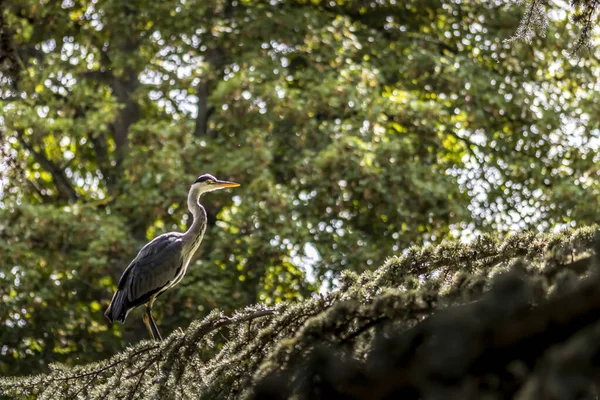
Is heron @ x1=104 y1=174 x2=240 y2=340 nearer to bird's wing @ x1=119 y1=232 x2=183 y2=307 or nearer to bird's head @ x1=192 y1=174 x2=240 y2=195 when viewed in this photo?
bird's wing @ x1=119 y1=232 x2=183 y2=307

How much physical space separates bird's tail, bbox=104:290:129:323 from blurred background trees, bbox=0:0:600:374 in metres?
2.54

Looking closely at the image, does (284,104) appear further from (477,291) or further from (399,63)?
(477,291)

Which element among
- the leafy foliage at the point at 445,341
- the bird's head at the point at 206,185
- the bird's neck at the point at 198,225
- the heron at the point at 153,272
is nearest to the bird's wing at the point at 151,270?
the heron at the point at 153,272

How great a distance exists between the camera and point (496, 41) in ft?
43.9

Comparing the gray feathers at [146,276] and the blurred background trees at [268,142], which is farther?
the blurred background trees at [268,142]

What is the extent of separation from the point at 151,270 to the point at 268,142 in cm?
384

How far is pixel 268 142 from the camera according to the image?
40.7ft

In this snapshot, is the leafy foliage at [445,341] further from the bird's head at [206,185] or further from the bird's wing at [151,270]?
the bird's head at [206,185]

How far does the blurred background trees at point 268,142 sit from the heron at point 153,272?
2.09 meters

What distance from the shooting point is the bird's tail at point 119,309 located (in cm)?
872

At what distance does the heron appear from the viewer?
886cm

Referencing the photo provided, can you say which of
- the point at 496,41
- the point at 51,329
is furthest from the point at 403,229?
the point at 51,329

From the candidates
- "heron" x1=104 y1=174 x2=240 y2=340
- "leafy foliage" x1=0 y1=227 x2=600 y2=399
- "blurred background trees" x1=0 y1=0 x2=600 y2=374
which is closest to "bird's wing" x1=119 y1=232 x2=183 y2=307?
"heron" x1=104 y1=174 x2=240 y2=340

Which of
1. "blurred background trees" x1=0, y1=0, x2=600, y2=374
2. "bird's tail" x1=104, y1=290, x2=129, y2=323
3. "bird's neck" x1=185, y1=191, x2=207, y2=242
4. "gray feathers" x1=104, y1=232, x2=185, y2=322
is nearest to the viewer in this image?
"bird's tail" x1=104, y1=290, x2=129, y2=323
